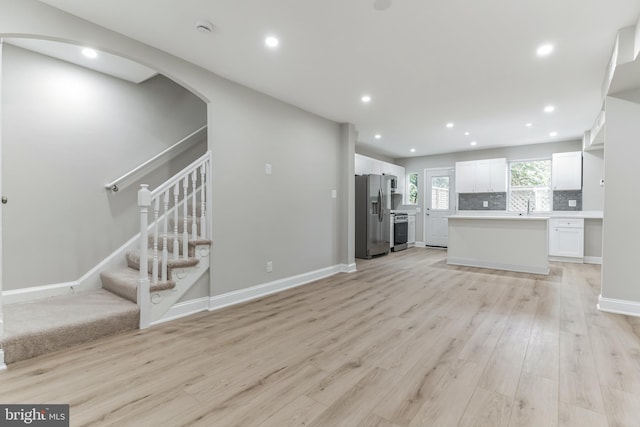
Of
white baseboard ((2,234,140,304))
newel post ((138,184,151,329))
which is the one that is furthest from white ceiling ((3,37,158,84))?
white baseboard ((2,234,140,304))

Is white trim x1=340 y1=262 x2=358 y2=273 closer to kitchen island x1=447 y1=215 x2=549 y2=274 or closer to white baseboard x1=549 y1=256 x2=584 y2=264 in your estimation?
kitchen island x1=447 y1=215 x2=549 y2=274

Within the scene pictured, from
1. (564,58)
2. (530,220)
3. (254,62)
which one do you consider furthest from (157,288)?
(530,220)

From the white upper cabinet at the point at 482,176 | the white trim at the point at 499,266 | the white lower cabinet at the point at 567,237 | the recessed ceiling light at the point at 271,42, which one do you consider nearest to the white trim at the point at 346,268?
the white trim at the point at 499,266

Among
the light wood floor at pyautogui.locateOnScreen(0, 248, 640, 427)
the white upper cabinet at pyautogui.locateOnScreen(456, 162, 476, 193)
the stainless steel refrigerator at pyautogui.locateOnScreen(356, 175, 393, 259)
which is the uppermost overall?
the white upper cabinet at pyautogui.locateOnScreen(456, 162, 476, 193)

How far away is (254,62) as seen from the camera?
2.94 m

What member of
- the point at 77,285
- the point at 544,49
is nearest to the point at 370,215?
the point at 544,49

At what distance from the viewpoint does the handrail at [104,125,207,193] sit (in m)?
3.32

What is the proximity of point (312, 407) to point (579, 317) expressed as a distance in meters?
2.97

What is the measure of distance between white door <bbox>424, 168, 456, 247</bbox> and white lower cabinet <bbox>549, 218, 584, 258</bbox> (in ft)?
7.32

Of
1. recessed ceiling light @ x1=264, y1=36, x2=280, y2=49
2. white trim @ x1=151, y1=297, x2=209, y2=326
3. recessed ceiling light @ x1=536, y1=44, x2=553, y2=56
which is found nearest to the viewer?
recessed ceiling light @ x1=264, y1=36, x2=280, y2=49

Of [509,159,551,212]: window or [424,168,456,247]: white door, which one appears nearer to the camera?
[509,159,551,212]: window

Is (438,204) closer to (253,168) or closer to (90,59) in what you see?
(253,168)

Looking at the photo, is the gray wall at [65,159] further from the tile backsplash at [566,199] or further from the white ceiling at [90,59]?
the tile backsplash at [566,199]

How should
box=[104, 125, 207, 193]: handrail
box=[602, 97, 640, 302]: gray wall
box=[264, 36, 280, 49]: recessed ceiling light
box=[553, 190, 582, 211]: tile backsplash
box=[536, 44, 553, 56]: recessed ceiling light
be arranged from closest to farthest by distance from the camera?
box=[264, 36, 280, 49]: recessed ceiling light, box=[536, 44, 553, 56]: recessed ceiling light, box=[602, 97, 640, 302]: gray wall, box=[104, 125, 207, 193]: handrail, box=[553, 190, 582, 211]: tile backsplash
